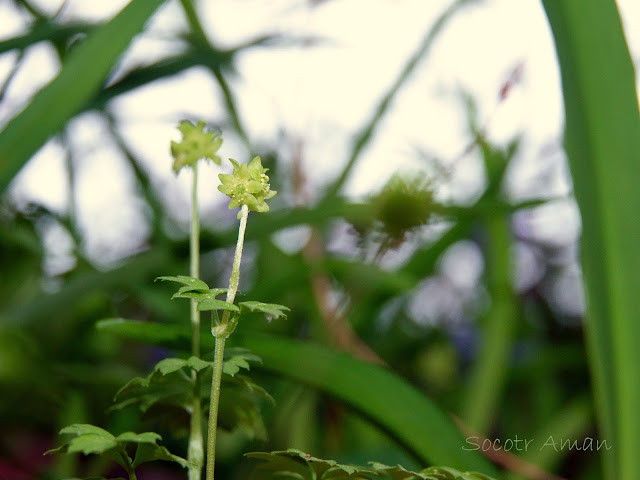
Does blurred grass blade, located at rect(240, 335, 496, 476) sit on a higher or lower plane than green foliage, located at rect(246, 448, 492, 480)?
higher

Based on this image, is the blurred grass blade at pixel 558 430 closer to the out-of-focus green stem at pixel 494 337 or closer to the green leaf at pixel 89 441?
the out-of-focus green stem at pixel 494 337

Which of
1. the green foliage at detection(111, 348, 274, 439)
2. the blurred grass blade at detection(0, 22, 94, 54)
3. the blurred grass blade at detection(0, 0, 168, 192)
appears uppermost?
the blurred grass blade at detection(0, 22, 94, 54)

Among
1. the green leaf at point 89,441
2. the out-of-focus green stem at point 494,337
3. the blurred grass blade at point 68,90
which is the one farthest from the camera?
the out-of-focus green stem at point 494,337

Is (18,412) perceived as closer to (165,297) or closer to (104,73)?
(165,297)

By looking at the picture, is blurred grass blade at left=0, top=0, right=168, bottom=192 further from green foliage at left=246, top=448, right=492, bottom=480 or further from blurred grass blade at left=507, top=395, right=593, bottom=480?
blurred grass blade at left=507, top=395, right=593, bottom=480

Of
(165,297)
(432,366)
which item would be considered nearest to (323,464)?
(165,297)

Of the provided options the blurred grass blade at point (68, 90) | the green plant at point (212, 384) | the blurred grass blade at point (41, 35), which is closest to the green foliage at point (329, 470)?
the green plant at point (212, 384)

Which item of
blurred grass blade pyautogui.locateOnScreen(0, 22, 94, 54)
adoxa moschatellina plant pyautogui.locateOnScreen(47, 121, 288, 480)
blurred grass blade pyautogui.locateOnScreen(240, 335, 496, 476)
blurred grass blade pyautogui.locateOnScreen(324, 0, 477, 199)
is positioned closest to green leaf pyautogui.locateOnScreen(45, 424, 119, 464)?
adoxa moschatellina plant pyautogui.locateOnScreen(47, 121, 288, 480)
